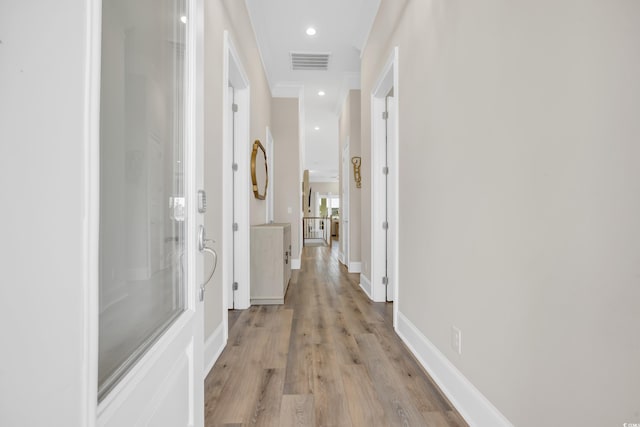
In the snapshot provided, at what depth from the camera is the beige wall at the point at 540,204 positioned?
31.2 inches

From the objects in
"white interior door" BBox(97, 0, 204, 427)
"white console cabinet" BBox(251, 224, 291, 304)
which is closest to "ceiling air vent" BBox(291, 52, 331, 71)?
"white console cabinet" BBox(251, 224, 291, 304)

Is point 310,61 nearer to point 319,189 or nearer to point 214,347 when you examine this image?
point 214,347

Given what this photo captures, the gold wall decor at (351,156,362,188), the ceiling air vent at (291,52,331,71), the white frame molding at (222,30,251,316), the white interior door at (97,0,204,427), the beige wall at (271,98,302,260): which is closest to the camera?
the white interior door at (97,0,204,427)

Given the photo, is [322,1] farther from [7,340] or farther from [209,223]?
[7,340]

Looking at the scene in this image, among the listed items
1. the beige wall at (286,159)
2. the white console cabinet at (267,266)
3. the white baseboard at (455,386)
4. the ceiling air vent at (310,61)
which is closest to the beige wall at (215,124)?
the white console cabinet at (267,266)

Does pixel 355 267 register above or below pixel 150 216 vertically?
below

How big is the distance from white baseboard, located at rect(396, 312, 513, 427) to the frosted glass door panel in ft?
4.18

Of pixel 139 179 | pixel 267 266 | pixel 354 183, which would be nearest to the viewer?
pixel 139 179

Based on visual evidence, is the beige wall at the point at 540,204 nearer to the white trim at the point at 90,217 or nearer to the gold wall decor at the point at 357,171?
the white trim at the point at 90,217

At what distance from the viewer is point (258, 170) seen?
147 inches

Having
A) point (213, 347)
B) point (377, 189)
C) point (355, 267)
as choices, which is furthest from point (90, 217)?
point (355, 267)

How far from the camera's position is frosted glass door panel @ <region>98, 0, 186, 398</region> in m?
0.67

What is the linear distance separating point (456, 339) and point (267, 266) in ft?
6.91

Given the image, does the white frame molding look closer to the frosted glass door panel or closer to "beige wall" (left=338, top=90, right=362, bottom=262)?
the frosted glass door panel
